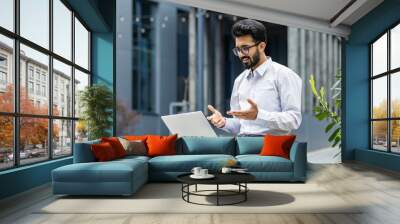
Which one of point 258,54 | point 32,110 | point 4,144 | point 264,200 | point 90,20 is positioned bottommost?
point 264,200

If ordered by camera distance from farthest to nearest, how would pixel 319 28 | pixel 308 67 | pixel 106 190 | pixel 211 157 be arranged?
pixel 308 67
pixel 319 28
pixel 211 157
pixel 106 190

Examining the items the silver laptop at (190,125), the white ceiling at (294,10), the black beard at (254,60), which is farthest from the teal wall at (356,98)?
the silver laptop at (190,125)

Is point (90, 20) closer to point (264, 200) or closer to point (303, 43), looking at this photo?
point (264, 200)

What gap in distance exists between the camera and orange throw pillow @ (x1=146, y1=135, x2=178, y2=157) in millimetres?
5898

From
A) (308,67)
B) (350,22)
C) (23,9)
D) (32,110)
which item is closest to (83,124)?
(32,110)

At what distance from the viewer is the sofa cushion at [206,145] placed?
237 inches

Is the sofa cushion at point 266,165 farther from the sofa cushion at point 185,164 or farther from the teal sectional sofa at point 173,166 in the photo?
the sofa cushion at point 185,164

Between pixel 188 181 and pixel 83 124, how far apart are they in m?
3.64

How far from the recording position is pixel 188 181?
155 inches

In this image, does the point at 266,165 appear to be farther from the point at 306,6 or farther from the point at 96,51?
the point at 96,51

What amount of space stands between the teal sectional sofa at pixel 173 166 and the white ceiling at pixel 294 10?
8.78 ft

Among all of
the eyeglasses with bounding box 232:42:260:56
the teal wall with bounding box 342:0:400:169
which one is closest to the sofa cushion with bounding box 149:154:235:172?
the eyeglasses with bounding box 232:42:260:56

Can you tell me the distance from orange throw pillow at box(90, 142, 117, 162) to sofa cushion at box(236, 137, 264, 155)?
192cm

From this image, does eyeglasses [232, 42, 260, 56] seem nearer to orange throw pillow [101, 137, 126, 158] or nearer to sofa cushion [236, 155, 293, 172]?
sofa cushion [236, 155, 293, 172]
